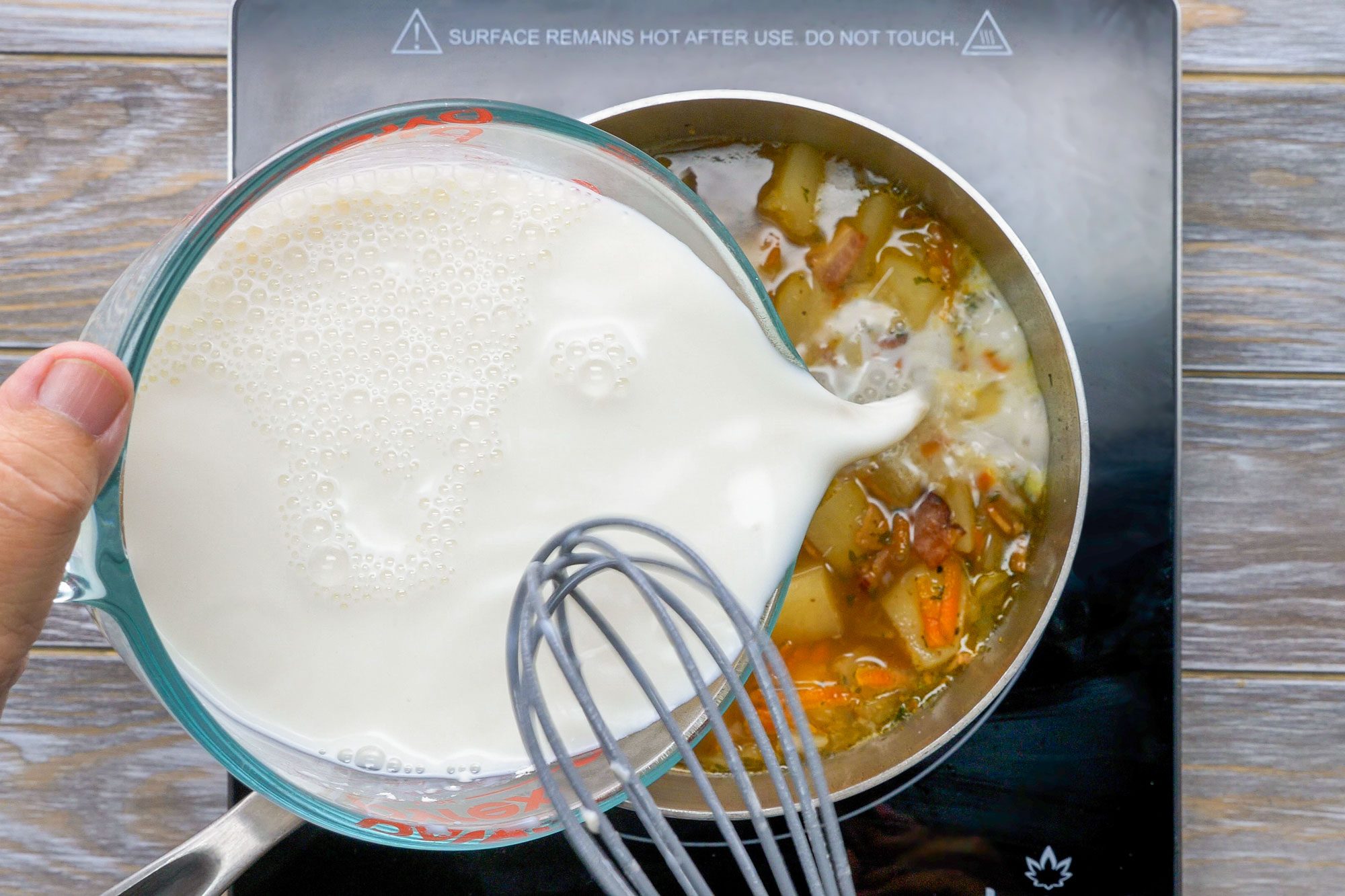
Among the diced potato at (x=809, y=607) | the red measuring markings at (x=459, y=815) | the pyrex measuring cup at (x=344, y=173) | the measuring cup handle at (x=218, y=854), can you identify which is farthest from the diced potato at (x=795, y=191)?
the measuring cup handle at (x=218, y=854)

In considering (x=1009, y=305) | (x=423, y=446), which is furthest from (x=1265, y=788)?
(x=423, y=446)

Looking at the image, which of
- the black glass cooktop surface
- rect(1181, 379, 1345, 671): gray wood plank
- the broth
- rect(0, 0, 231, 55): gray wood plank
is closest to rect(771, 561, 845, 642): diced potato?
the broth

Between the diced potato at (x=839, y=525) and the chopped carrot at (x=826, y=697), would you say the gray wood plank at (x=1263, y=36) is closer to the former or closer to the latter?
the diced potato at (x=839, y=525)

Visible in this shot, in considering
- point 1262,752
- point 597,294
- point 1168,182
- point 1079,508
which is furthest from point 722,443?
point 1262,752

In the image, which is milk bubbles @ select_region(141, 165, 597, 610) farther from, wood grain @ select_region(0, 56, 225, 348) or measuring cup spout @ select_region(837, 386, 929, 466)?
wood grain @ select_region(0, 56, 225, 348)

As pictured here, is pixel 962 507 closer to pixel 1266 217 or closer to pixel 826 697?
pixel 826 697

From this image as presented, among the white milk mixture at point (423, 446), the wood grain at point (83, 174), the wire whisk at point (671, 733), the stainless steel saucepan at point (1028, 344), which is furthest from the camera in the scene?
the wood grain at point (83, 174)

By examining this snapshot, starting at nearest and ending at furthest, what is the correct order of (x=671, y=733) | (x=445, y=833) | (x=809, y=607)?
(x=671, y=733)
(x=445, y=833)
(x=809, y=607)
